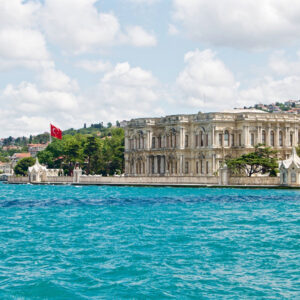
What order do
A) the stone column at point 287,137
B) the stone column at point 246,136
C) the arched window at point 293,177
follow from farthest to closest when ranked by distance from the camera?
1. the stone column at point 287,137
2. the stone column at point 246,136
3. the arched window at point 293,177

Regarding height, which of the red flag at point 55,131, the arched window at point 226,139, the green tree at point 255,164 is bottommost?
the green tree at point 255,164

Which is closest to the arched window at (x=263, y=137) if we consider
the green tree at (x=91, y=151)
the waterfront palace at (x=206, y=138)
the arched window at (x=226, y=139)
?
the waterfront palace at (x=206, y=138)

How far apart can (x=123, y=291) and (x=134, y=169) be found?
81.0m

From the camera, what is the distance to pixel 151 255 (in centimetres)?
2539

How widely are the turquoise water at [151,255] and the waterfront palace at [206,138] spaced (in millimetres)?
47891

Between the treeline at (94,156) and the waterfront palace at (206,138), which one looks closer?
the waterfront palace at (206,138)

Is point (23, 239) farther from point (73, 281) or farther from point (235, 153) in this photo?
point (235, 153)

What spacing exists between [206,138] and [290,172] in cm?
2383

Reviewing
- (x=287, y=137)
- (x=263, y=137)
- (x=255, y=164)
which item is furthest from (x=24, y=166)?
(x=255, y=164)

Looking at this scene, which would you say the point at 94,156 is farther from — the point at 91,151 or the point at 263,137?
the point at 263,137

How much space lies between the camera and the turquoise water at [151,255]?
66.9 feet

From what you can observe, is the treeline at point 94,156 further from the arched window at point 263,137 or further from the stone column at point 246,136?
the arched window at point 263,137

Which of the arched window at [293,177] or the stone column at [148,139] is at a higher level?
the stone column at [148,139]

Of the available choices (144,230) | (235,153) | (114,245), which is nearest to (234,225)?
(144,230)
